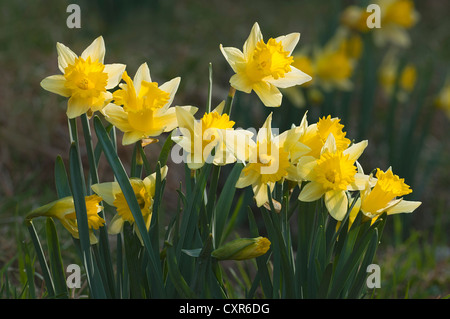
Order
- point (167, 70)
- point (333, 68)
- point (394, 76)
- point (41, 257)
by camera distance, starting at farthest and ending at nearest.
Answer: point (167, 70), point (394, 76), point (333, 68), point (41, 257)

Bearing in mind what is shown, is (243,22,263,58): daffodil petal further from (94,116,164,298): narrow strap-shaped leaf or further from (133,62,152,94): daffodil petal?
(94,116,164,298): narrow strap-shaped leaf

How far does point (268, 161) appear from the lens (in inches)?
36.4

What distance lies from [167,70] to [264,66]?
2.12 metres

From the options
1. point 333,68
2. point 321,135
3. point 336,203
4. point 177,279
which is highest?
point 333,68

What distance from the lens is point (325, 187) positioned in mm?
925

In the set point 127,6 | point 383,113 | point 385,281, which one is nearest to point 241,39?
point 127,6

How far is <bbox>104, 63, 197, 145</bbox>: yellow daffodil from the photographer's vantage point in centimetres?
96

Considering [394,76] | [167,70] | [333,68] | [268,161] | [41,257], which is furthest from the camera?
[167,70]

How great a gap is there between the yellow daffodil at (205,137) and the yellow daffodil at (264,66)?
8 centimetres

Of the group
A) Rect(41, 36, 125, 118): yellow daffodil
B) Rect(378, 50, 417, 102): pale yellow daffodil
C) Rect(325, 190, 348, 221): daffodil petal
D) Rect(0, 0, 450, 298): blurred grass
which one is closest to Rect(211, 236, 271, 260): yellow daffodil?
Rect(325, 190, 348, 221): daffodil petal

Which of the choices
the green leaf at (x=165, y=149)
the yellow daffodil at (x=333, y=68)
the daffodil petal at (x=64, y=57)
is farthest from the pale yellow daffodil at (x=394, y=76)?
the daffodil petal at (x=64, y=57)

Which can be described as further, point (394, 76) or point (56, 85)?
point (394, 76)

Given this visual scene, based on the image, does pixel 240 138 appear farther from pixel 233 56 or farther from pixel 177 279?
pixel 177 279

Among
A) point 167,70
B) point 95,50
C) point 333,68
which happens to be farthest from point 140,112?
point 167,70
